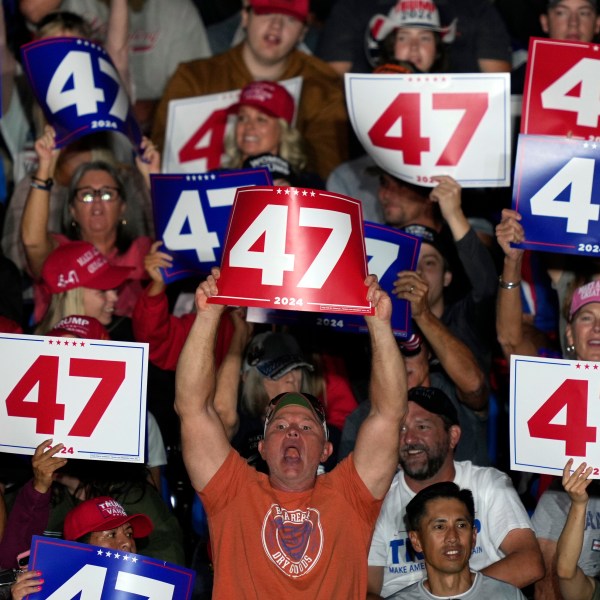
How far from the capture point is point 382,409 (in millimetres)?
5773

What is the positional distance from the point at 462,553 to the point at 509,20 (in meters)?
4.80

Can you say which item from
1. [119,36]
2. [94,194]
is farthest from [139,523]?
[119,36]

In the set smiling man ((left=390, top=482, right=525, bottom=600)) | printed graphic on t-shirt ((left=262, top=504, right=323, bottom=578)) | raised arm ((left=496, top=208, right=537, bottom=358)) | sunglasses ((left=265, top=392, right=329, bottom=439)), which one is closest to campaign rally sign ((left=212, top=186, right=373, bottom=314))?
sunglasses ((left=265, top=392, right=329, bottom=439))

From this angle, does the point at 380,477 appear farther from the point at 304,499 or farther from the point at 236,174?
the point at 236,174

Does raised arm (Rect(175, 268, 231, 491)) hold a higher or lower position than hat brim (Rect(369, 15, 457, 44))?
lower

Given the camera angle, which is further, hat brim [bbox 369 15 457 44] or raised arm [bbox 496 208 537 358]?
hat brim [bbox 369 15 457 44]

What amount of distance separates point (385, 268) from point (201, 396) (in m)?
1.55

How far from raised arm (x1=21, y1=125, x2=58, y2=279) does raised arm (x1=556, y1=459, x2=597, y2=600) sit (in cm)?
308

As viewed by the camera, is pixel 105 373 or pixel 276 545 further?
pixel 105 373

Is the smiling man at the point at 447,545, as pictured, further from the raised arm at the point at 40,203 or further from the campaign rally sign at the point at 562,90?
the raised arm at the point at 40,203

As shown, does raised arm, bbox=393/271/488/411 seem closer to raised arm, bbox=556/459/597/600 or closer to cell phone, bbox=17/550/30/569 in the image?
raised arm, bbox=556/459/597/600

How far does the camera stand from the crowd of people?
579 cm

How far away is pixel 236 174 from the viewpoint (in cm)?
720

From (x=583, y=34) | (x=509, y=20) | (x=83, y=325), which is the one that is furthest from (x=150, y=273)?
(x=509, y=20)
